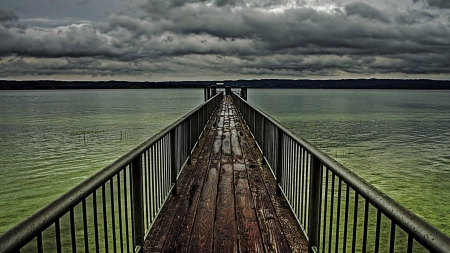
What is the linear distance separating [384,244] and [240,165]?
10.4 feet

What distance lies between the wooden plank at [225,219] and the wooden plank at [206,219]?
2.8 inches

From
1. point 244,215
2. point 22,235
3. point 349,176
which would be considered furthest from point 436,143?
point 22,235

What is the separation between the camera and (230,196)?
541 centimetres

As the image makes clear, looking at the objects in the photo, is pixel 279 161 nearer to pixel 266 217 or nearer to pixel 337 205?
pixel 266 217

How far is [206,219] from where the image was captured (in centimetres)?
446

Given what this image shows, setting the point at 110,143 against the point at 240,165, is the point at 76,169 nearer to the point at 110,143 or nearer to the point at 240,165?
the point at 110,143

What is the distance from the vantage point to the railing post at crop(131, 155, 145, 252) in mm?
3246

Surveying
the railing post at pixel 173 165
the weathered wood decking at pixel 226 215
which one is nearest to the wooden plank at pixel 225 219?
the weathered wood decking at pixel 226 215

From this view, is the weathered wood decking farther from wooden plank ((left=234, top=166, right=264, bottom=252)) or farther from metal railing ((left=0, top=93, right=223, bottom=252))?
metal railing ((left=0, top=93, right=223, bottom=252))

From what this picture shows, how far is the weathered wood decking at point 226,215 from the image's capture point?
12.3ft


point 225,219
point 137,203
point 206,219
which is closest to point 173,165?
point 206,219

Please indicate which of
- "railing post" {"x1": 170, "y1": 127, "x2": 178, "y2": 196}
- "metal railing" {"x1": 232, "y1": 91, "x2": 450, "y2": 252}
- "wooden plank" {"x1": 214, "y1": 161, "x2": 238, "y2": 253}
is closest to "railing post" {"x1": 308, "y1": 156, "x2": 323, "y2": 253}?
"metal railing" {"x1": 232, "y1": 91, "x2": 450, "y2": 252}

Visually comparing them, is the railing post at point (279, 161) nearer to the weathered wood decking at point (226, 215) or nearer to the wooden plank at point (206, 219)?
the weathered wood decking at point (226, 215)

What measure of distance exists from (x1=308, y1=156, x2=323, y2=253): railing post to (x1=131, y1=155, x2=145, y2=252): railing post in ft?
5.40
